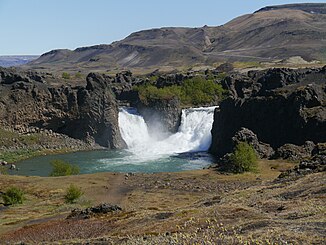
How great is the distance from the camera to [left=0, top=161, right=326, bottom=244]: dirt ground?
881 inches

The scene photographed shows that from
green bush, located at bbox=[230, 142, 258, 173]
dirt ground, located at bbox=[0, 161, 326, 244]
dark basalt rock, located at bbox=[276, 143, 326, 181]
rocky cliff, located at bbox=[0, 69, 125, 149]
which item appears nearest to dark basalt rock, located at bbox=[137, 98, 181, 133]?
rocky cliff, located at bbox=[0, 69, 125, 149]

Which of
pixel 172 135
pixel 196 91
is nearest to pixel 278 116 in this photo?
pixel 172 135

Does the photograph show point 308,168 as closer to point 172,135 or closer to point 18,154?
point 172,135

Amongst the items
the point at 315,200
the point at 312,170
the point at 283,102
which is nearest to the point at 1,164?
the point at 283,102

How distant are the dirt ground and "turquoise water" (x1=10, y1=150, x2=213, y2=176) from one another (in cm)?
1801

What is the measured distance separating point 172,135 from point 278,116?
3011 cm

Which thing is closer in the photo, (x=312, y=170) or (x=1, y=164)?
(x=312, y=170)

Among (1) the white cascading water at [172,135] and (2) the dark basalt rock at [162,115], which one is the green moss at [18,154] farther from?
(2) the dark basalt rock at [162,115]

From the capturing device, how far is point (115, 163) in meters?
89.1

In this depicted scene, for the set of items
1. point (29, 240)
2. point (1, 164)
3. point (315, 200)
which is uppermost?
point (315, 200)

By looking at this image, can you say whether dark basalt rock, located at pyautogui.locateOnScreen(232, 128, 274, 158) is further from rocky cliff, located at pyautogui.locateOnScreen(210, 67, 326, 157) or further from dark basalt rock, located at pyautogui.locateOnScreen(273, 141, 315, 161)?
rocky cliff, located at pyautogui.locateOnScreen(210, 67, 326, 157)

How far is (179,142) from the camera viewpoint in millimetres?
106875

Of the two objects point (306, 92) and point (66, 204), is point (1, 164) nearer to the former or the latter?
point (66, 204)

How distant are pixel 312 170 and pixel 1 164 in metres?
61.1
